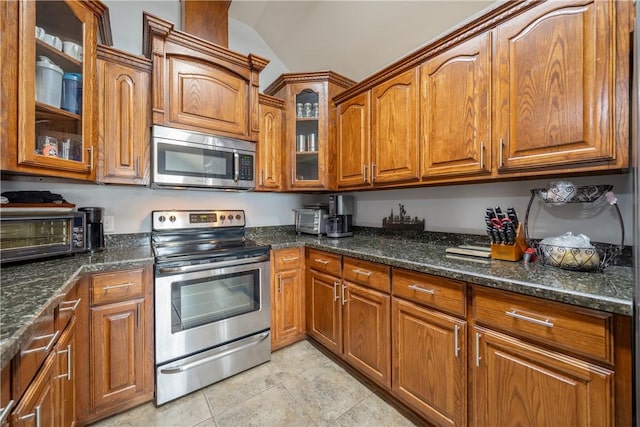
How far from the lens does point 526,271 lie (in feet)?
3.76

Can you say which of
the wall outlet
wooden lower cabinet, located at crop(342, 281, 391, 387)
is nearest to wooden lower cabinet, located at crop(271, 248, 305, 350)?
wooden lower cabinet, located at crop(342, 281, 391, 387)

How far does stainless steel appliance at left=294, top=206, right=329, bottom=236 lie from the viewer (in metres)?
2.41

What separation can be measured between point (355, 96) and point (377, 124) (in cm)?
37

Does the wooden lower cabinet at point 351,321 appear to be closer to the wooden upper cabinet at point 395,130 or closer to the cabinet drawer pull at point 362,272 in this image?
the cabinet drawer pull at point 362,272

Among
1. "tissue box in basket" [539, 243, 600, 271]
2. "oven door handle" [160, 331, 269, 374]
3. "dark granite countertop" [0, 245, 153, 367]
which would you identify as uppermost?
"tissue box in basket" [539, 243, 600, 271]

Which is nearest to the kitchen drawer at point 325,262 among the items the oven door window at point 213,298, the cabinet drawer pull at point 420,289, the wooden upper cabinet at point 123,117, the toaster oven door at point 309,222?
the toaster oven door at point 309,222

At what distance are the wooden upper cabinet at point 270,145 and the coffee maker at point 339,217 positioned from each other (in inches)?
21.0

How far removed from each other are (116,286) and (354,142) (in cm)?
190

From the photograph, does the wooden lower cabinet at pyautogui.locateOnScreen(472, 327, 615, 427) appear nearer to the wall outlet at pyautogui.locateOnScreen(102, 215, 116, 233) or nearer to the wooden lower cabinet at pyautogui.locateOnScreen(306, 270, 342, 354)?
the wooden lower cabinet at pyautogui.locateOnScreen(306, 270, 342, 354)

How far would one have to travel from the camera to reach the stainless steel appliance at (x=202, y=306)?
1582 millimetres

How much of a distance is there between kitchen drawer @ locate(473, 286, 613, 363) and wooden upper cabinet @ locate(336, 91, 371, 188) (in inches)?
47.5

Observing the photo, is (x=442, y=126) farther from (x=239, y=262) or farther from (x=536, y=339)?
(x=239, y=262)

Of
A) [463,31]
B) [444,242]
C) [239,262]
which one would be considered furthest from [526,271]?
[239,262]

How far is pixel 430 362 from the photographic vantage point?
134 centimetres
